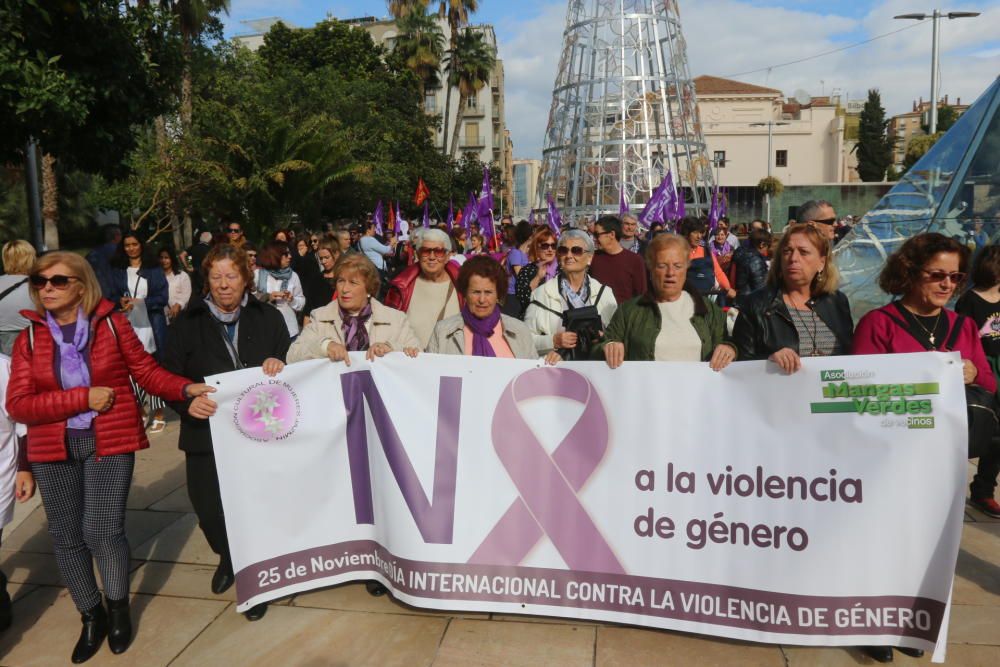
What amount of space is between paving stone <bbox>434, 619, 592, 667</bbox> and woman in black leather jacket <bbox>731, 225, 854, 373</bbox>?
58.7 inches

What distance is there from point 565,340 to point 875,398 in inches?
63.0

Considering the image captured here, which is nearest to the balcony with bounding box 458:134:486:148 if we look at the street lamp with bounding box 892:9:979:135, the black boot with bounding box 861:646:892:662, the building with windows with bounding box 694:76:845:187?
the building with windows with bounding box 694:76:845:187

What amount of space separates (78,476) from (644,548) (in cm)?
247

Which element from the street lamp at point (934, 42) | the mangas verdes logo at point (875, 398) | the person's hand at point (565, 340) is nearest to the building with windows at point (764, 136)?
the street lamp at point (934, 42)

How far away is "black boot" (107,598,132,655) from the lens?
11.2ft

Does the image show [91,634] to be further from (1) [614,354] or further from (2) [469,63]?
(2) [469,63]

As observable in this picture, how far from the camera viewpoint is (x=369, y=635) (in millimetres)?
3490

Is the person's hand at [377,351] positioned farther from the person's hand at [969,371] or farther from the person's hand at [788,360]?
the person's hand at [969,371]

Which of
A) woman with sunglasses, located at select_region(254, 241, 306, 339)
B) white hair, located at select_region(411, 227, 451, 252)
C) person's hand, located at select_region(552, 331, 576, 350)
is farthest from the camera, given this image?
woman with sunglasses, located at select_region(254, 241, 306, 339)

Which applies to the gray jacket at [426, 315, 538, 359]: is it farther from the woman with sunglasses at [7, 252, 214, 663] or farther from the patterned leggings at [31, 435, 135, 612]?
the patterned leggings at [31, 435, 135, 612]

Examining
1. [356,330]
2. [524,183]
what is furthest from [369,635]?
[524,183]

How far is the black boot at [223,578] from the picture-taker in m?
3.98

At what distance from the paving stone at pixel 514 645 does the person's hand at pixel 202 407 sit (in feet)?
4.84

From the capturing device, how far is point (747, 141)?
74625 millimetres
